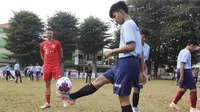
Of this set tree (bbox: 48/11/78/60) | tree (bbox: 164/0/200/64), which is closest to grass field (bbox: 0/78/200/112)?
tree (bbox: 164/0/200/64)

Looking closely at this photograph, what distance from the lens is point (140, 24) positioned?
48531 mm

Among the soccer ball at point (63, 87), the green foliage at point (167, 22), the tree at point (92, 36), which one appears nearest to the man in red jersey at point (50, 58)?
the soccer ball at point (63, 87)

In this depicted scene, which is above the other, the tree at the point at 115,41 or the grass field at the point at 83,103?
the tree at the point at 115,41

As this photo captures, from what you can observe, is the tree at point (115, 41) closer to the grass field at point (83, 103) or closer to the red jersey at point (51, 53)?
the grass field at point (83, 103)

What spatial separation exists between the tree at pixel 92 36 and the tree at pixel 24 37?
758cm

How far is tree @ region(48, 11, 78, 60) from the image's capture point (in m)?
54.2

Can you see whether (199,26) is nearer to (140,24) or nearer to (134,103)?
(140,24)

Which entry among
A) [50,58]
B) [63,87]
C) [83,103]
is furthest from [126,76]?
[83,103]

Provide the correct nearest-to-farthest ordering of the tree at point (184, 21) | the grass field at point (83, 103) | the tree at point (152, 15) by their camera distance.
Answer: the grass field at point (83, 103)
the tree at point (184, 21)
the tree at point (152, 15)

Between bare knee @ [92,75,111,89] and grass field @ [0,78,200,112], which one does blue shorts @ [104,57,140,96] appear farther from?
grass field @ [0,78,200,112]

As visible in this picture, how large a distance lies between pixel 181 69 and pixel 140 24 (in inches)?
1621

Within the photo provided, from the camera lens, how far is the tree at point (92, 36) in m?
55.8

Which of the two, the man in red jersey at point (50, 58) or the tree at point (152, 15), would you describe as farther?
the tree at point (152, 15)

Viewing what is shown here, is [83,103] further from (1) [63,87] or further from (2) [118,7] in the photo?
(2) [118,7]
